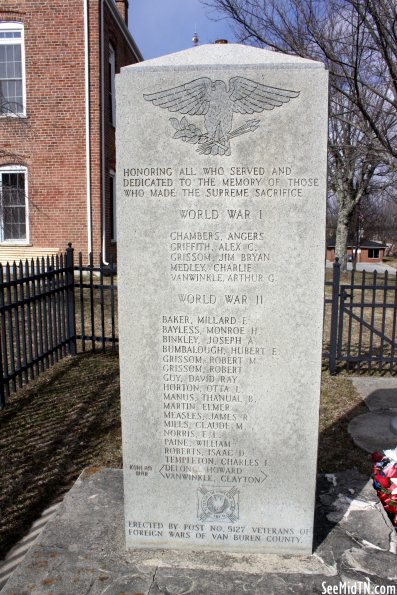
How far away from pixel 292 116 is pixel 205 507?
2.08 metres

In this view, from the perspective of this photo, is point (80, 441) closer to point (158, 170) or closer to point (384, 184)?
point (158, 170)

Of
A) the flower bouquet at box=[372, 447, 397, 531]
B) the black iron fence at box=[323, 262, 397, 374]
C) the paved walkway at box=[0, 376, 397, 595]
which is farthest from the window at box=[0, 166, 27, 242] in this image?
the flower bouquet at box=[372, 447, 397, 531]

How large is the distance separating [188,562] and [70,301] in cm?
576

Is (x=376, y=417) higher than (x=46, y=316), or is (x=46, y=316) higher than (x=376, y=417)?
(x=46, y=316)

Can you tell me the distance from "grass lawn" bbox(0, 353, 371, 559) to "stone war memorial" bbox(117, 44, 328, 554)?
160 centimetres

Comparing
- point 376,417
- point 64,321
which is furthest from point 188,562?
point 64,321

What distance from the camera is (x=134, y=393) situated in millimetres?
2652

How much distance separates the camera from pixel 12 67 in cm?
1560

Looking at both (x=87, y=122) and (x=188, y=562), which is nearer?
(x=188, y=562)

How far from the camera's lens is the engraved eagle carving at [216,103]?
2.36 metres

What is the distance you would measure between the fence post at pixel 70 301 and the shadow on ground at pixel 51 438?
2.50ft

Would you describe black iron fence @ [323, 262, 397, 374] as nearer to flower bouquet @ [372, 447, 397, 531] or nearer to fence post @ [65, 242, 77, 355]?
flower bouquet @ [372, 447, 397, 531]

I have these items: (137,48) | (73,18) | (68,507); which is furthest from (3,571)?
(137,48)

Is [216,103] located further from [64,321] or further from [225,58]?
[64,321]
